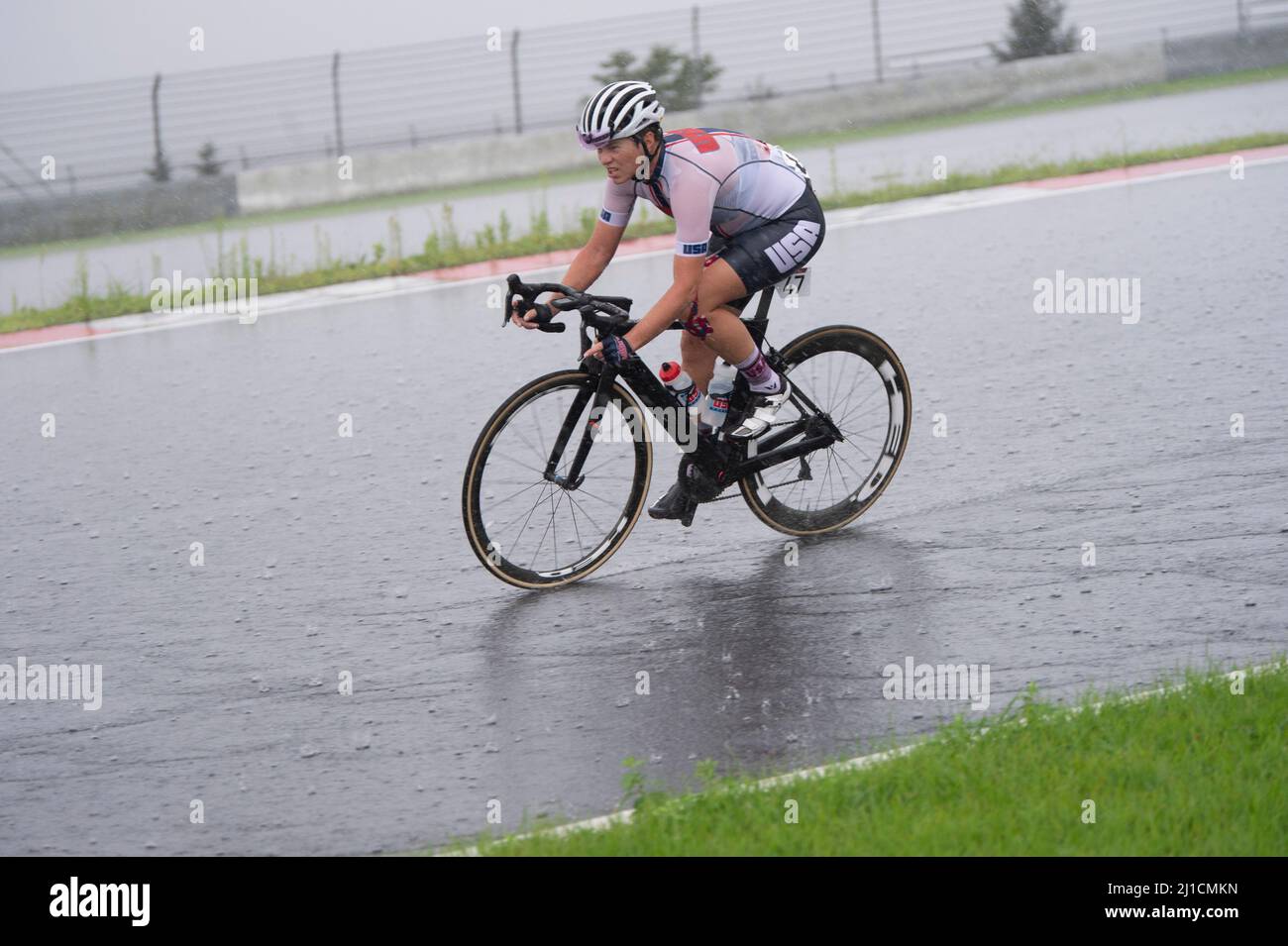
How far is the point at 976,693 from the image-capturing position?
5.73 m

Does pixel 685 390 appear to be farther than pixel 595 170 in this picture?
No

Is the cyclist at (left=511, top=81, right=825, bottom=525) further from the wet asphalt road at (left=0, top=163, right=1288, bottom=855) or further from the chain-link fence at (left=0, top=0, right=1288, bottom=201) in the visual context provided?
the chain-link fence at (left=0, top=0, right=1288, bottom=201)

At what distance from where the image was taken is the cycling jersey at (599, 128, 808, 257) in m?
6.48

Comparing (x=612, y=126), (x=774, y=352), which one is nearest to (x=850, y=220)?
(x=774, y=352)

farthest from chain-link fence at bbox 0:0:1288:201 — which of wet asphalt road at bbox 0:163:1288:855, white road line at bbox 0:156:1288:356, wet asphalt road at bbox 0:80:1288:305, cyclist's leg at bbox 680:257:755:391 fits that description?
cyclist's leg at bbox 680:257:755:391

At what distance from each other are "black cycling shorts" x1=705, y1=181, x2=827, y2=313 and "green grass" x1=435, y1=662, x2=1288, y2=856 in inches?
94.2

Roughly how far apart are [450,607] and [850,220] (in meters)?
8.54

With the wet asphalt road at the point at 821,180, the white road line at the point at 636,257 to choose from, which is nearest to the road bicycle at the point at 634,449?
the white road line at the point at 636,257

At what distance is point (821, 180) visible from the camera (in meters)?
16.9

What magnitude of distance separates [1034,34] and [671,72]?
5936mm

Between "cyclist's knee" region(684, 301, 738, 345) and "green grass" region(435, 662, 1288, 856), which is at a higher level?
"cyclist's knee" region(684, 301, 738, 345)

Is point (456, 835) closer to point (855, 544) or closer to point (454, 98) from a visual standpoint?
point (855, 544)

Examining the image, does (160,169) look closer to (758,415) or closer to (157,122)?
(157,122)

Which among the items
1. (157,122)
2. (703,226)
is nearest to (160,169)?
(157,122)
